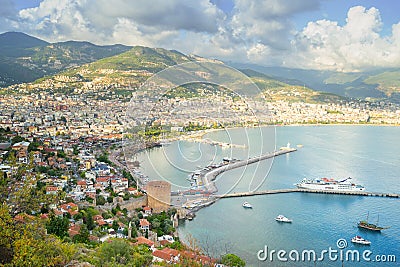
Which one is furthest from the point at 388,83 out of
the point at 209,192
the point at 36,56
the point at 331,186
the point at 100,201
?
the point at 100,201

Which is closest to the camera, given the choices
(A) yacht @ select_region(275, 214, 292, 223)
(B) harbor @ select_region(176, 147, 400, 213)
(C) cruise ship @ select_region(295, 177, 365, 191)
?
(B) harbor @ select_region(176, 147, 400, 213)

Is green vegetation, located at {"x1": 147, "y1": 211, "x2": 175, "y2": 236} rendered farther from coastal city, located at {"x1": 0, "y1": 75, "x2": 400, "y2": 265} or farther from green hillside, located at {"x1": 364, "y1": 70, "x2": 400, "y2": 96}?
green hillside, located at {"x1": 364, "y1": 70, "x2": 400, "y2": 96}

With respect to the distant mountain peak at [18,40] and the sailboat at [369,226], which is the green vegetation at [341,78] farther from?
the sailboat at [369,226]

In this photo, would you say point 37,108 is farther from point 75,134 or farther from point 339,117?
point 339,117

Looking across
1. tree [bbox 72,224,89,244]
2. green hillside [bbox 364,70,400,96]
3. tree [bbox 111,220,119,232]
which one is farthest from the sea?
green hillside [bbox 364,70,400,96]

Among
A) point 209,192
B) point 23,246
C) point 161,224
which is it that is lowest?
point 161,224

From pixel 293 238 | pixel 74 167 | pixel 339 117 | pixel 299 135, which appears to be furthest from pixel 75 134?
pixel 339 117

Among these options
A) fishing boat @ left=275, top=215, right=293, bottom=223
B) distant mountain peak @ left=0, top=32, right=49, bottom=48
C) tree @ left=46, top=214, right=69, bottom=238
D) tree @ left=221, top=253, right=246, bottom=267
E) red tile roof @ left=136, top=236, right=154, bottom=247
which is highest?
distant mountain peak @ left=0, top=32, right=49, bottom=48

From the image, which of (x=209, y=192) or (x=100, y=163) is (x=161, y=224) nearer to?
(x=209, y=192)

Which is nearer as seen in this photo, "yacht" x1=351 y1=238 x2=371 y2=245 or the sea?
the sea
